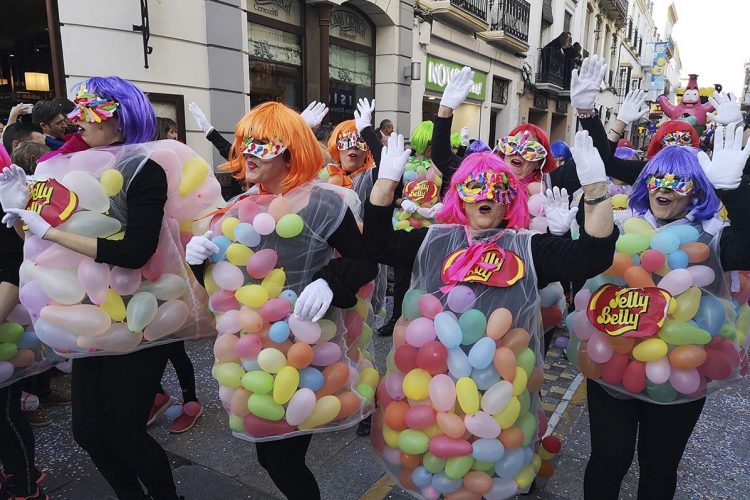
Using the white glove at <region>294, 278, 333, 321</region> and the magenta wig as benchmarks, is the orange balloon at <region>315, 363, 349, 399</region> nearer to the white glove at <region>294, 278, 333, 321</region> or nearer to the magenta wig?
the white glove at <region>294, 278, 333, 321</region>

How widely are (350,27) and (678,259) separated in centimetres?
933

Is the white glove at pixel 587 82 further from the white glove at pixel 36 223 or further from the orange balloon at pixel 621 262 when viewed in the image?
the white glove at pixel 36 223

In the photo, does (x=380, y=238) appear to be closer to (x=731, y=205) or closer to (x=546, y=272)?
(x=546, y=272)

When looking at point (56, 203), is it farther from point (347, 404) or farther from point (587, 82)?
point (587, 82)

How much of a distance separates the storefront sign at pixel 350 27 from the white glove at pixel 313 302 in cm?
862

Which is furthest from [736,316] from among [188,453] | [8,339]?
[8,339]

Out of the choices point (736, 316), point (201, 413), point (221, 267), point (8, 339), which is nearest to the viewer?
point (221, 267)

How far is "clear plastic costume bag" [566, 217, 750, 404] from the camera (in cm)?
196

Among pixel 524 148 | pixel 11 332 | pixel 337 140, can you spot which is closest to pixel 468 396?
pixel 524 148

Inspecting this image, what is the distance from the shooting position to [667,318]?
198cm

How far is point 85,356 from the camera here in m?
2.06

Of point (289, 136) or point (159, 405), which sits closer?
point (289, 136)

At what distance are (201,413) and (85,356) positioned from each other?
5.16ft

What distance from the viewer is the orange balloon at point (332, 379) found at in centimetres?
196
